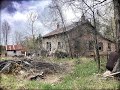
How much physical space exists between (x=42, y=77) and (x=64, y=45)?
1838 centimetres

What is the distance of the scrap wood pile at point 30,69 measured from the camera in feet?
36.6

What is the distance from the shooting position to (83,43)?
27.7m

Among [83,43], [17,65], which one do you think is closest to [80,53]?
[83,43]

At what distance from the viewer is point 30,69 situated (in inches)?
466

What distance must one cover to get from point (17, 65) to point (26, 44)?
79.4ft

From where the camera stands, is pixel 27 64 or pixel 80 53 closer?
pixel 27 64

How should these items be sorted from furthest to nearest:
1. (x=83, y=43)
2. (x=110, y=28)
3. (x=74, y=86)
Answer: (x=83, y=43) → (x=110, y=28) → (x=74, y=86)

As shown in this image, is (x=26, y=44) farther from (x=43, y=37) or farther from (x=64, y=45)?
(x=64, y=45)

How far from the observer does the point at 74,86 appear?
7.61m

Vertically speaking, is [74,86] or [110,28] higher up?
[110,28]

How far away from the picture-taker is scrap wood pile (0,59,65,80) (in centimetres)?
1116

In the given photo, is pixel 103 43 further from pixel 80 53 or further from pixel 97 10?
pixel 97 10

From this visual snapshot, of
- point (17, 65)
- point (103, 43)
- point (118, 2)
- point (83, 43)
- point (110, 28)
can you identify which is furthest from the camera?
point (103, 43)

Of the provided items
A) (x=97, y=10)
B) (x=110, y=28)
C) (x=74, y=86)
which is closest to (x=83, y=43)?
(x=110, y=28)
